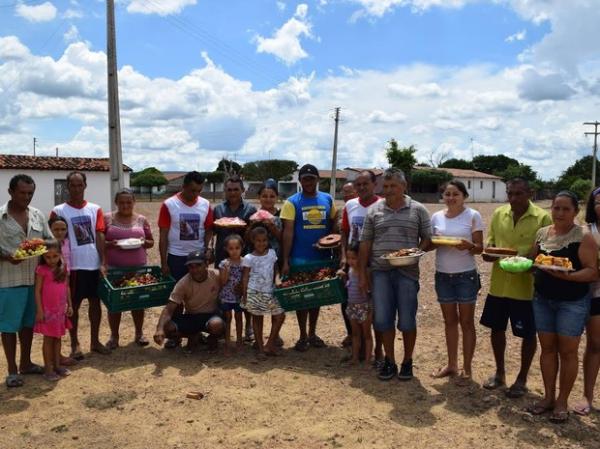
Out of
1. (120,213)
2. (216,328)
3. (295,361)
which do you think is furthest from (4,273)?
(295,361)

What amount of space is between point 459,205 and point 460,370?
175 cm

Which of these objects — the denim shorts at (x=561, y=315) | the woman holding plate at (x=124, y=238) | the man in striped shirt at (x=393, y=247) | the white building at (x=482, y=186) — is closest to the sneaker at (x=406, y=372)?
the man in striped shirt at (x=393, y=247)

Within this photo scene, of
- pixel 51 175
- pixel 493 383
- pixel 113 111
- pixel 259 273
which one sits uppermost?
pixel 113 111

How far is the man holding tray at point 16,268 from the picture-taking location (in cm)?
503

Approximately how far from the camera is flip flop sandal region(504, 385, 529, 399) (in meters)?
4.87

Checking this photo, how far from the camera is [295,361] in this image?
594cm

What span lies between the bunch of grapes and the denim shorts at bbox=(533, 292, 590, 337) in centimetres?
434

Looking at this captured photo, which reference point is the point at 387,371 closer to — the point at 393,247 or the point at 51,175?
the point at 393,247

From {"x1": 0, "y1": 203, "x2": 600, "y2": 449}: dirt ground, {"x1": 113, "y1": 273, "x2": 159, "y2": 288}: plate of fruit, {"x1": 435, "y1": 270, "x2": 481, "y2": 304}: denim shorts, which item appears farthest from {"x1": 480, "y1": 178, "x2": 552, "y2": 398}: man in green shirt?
{"x1": 113, "y1": 273, "x2": 159, "y2": 288}: plate of fruit

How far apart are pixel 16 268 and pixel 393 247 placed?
11.6ft

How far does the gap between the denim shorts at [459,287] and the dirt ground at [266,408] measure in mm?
845

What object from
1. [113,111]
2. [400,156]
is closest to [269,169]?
[400,156]

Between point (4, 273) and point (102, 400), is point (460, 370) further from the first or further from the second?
point (4, 273)

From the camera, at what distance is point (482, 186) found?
2574 inches
